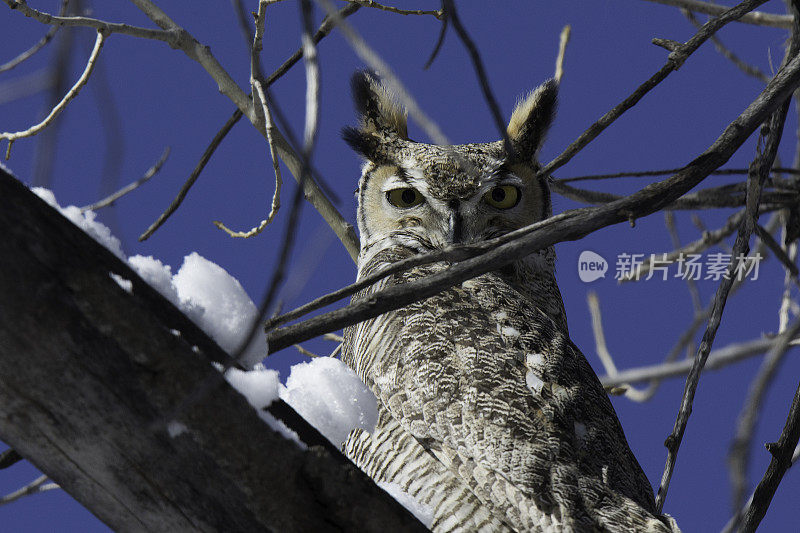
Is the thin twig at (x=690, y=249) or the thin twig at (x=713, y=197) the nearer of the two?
the thin twig at (x=713, y=197)

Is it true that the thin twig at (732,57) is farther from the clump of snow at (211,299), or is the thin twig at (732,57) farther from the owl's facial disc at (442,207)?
the clump of snow at (211,299)

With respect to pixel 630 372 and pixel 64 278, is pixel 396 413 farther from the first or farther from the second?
pixel 64 278

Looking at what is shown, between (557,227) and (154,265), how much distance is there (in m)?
0.55

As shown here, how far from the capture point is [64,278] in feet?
2.80

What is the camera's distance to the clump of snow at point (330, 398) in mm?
1316

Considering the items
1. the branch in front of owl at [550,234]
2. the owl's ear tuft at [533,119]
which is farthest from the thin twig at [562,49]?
the branch in front of owl at [550,234]

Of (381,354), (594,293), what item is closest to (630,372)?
(594,293)

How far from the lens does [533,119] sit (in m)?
3.20

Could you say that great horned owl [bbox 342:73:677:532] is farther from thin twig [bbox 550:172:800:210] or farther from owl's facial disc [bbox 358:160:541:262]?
thin twig [bbox 550:172:800:210]

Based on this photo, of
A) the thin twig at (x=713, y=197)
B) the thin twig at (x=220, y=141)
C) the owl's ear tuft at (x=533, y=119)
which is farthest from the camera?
the owl's ear tuft at (x=533, y=119)

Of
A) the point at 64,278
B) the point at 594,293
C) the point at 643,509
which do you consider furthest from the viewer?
the point at 594,293

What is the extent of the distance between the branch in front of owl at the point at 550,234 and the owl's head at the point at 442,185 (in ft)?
4.32

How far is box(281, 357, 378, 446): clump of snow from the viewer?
132 centimetres

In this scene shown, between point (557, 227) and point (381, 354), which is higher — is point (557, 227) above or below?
below
